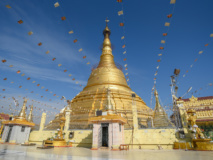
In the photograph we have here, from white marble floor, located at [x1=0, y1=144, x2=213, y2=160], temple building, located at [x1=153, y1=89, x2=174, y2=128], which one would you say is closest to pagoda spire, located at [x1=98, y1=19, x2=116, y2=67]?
temple building, located at [x1=153, y1=89, x2=174, y2=128]

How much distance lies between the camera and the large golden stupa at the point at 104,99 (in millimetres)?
20783

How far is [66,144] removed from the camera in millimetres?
17000

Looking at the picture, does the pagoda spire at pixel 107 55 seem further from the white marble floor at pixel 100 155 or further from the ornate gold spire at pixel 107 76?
the white marble floor at pixel 100 155

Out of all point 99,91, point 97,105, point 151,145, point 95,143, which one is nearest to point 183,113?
point 151,145

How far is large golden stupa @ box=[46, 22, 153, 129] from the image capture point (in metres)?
20.8

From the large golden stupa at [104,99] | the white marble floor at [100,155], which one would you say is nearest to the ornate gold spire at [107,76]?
the large golden stupa at [104,99]

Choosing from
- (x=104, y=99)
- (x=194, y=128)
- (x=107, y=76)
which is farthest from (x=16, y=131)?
(x=194, y=128)

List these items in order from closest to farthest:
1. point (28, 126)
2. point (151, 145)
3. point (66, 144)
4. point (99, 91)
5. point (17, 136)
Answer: point (151, 145), point (66, 144), point (17, 136), point (28, 126), point (99, 91)

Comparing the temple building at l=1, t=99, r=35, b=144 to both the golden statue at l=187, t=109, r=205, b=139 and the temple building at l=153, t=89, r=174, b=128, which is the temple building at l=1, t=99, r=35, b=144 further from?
the golden statue at l=187, t=109, r=205, b=139

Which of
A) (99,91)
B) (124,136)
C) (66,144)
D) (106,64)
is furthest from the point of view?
(106,64)

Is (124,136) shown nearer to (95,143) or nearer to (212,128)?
(95,143)

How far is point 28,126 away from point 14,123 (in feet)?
6.89

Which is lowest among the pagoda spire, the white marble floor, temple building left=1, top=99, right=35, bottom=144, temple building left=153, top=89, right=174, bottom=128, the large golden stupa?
the white marble floor

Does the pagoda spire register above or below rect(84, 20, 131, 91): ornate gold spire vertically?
above
